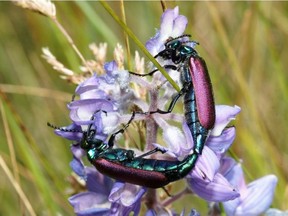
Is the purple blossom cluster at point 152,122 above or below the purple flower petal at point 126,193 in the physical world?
above

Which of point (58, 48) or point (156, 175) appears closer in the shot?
point (156, 175)

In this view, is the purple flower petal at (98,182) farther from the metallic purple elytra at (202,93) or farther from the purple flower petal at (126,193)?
the metallic purple elytra at (202,93)

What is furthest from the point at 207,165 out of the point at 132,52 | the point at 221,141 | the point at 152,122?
the point at 132,52

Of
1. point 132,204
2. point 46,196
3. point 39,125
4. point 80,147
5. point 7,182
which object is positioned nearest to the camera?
point 132,204

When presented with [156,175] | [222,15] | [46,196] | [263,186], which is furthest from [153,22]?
[156,175]

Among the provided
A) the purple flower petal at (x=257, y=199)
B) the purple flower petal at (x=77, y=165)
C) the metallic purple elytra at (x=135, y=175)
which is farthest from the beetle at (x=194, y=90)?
the purple flower petal at (x=257, y=199)

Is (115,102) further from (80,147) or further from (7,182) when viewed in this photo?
(7,182)

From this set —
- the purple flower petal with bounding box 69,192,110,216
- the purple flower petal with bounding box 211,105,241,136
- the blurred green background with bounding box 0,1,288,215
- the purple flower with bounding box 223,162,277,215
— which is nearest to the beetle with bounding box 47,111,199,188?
the purple flower petal with bounding box 211,105,241,136
